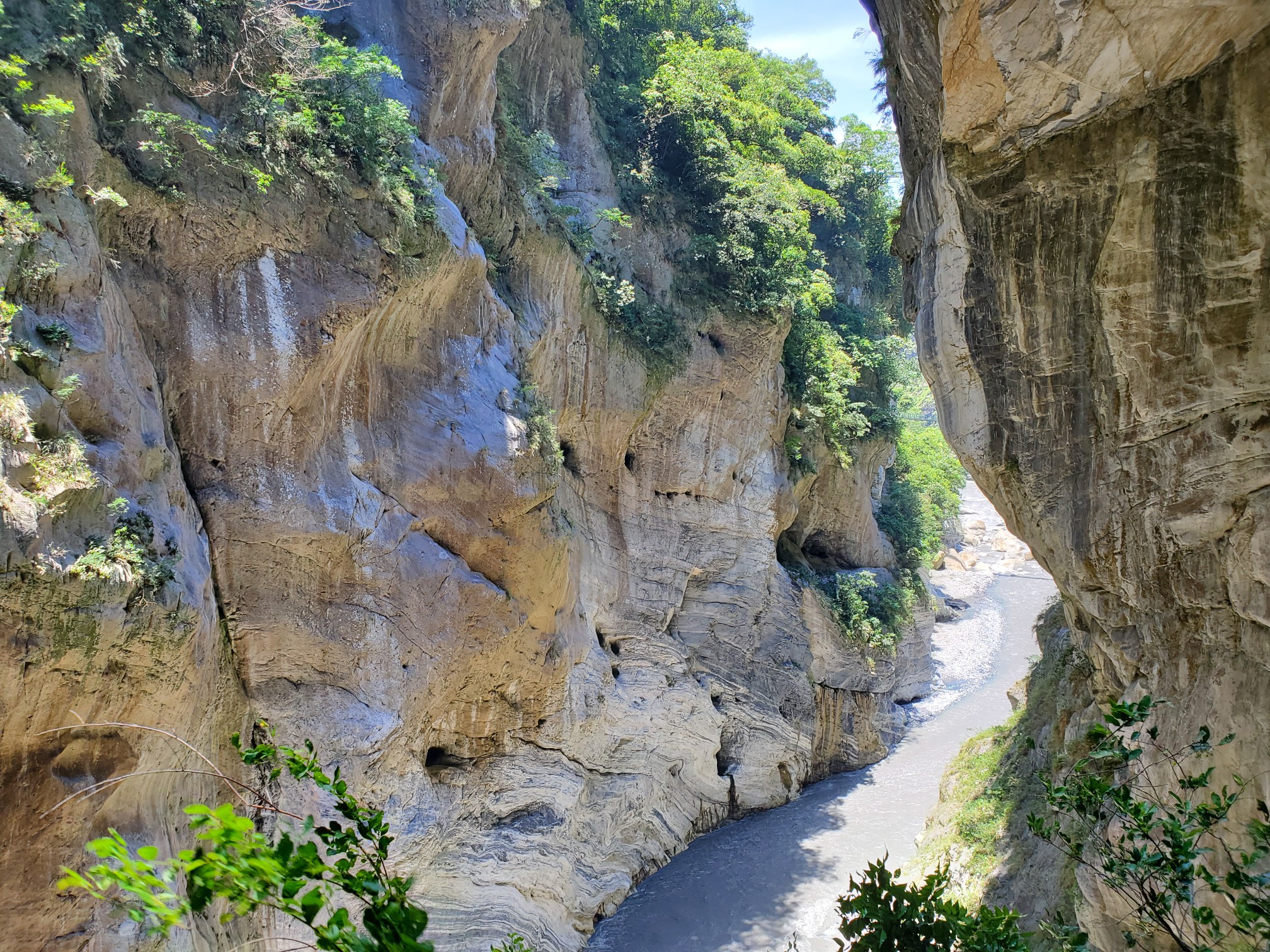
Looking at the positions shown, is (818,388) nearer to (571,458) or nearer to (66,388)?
(571,458)

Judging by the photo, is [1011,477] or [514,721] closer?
[1011,477]

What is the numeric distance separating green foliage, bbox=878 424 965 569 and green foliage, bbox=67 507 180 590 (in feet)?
51.8

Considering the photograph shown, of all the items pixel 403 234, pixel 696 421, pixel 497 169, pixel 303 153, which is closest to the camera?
pixel 303 153

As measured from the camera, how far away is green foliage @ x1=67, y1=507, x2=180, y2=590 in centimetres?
641

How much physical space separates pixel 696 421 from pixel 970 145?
9961mm

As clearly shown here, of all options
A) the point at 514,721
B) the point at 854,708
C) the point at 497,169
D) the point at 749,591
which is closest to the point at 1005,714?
the point at 854,708

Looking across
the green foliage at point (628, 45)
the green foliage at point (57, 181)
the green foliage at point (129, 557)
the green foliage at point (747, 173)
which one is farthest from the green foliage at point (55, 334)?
the green foliage at point (628, 45)

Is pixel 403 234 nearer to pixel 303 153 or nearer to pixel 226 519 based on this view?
pixel 303 153

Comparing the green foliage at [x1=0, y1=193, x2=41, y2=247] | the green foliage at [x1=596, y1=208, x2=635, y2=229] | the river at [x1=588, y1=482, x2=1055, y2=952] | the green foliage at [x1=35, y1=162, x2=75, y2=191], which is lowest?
the river at [x1=588, y1=482, x2=1055, y2=952]

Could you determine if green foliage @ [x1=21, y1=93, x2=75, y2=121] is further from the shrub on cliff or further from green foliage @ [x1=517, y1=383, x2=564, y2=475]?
the shrub on cliff

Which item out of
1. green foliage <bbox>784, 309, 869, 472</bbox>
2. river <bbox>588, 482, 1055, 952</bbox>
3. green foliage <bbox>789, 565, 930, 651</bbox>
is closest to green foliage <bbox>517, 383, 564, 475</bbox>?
river <bbox>588, 482, 1055, 952</bbox>

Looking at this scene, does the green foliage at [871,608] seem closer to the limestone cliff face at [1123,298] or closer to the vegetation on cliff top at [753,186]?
the vegetation on cliff top at [753,186]

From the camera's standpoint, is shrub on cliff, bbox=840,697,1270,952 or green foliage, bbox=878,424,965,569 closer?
shrub on cliff, bbox=840,697,1270,952

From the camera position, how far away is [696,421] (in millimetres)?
16234
